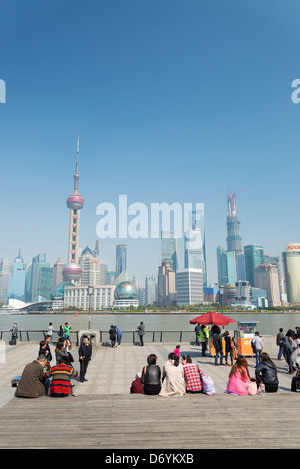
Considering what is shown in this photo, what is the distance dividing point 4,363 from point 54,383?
33.4 ft

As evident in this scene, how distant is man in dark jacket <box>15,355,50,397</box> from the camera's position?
341 inches

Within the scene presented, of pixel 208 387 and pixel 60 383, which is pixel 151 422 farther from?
pixel 60 383

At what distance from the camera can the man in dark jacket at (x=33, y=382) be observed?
341 inches

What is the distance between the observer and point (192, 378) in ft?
30.8

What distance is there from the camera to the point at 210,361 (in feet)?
58.9

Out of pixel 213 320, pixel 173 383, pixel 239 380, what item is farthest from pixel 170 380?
pixel 213 320

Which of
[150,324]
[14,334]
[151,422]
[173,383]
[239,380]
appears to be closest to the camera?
[151,422]

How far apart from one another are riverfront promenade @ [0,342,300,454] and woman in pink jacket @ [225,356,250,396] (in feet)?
1.46

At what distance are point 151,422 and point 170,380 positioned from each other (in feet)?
8.27

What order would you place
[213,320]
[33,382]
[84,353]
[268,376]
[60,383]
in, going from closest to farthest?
[33,382] < [60,383] < [268,376] < [84,353] < [213,320]

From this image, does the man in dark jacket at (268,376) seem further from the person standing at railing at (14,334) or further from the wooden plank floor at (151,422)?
the person standing at railing at (14,334)

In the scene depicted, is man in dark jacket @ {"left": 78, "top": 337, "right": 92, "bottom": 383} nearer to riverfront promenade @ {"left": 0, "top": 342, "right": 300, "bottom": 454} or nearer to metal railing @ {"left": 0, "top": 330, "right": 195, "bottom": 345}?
riverfront promenade @ {"left": 0, "top": 342, "right": 300, "bottom": 454}

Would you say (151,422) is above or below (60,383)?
below

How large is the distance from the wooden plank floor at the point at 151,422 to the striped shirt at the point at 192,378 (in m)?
0.51
